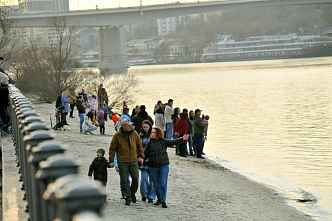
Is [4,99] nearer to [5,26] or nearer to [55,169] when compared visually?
[55,169]

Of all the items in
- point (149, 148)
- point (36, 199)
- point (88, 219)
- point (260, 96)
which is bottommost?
point (260, 96)

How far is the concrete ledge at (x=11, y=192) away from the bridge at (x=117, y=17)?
74.5 m

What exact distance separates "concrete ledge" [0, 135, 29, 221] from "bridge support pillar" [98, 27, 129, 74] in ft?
301

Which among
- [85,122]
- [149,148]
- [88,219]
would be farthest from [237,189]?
[88,219]

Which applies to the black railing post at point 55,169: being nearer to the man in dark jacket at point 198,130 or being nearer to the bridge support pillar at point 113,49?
the man in dark jacket at point 198,130

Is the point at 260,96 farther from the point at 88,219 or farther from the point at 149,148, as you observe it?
the point at 88,219

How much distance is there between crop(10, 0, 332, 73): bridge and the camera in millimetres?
85812

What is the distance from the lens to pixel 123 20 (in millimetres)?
92938

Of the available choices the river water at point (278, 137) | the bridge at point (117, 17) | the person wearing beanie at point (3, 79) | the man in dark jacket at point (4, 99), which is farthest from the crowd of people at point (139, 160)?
the bridge at point (117, 17)

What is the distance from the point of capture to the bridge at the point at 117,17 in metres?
85.8

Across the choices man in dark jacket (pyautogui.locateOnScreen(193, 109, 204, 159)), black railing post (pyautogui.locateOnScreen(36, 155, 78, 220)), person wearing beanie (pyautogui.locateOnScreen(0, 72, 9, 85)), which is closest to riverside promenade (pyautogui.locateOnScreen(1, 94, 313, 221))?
man in dark jacket (pyautogui.locateOnScreen(193, 109, 204, 159))

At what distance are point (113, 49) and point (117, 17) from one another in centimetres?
1118

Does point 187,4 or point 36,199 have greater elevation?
point 187,4

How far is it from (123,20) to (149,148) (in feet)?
276
